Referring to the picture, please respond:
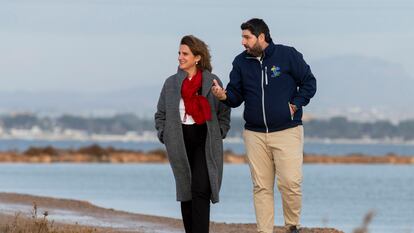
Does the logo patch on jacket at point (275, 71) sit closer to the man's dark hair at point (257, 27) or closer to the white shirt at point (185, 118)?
the man's dark hair at point (257, 27)

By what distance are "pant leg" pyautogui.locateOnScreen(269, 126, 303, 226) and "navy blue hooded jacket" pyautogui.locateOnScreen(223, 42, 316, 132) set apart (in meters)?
0.08

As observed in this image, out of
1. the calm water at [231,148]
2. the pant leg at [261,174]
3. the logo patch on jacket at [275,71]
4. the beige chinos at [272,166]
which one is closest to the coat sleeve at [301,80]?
the logo patch on jacket at [275,71]

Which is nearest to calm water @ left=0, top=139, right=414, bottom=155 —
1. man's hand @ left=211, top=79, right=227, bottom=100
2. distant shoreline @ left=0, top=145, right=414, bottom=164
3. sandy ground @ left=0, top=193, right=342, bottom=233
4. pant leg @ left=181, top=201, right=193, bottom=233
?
distant shoreline @ left=0, top=145, right=414, bottom=164

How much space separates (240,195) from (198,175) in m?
19.0

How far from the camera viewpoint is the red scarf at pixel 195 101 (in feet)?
35.7

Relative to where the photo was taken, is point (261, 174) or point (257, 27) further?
point (261, 174)

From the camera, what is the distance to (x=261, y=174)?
11.2 m

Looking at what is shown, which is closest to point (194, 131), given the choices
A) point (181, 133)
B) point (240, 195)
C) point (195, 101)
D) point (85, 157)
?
point (181, 133)

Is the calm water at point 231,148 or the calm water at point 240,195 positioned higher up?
the calm water at point 240,195

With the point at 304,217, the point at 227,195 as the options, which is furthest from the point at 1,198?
the point at 227,195

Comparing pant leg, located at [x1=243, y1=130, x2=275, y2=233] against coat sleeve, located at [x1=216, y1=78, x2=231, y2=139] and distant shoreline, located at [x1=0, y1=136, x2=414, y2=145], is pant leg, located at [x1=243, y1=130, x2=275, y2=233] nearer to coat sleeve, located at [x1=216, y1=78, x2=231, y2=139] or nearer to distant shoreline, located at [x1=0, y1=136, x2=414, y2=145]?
coat sleeve, located at [x1=216, y1=78, x2=231, y2=139]

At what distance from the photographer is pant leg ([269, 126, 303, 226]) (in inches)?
436

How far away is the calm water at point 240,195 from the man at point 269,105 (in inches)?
171

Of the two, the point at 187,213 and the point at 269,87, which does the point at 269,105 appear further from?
the point at 187,213
